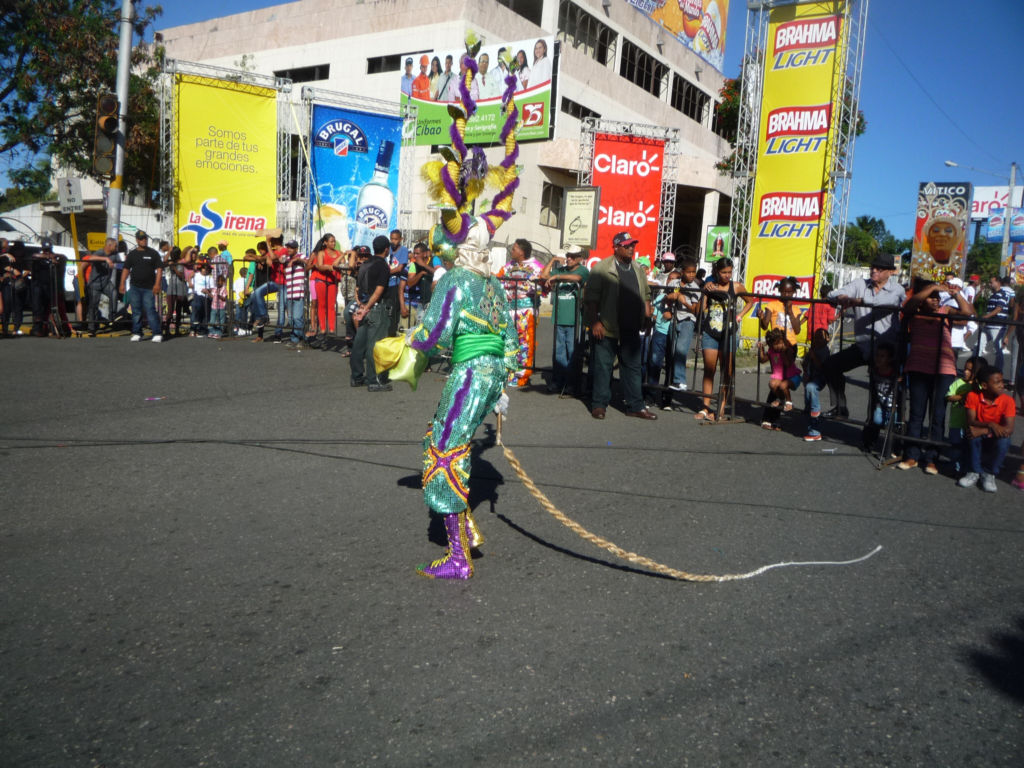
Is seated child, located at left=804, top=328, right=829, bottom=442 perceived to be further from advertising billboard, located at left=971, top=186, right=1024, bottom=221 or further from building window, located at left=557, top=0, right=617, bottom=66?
advertising billboard, located at left=971, top=186, right=1024, bottom=221

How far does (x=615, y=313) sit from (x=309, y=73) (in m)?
31.6

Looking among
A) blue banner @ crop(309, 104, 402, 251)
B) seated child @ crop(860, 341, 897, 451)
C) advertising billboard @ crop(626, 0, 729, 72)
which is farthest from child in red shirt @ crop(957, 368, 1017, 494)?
advertising billboard @ crop(626, 0, 729, 72)

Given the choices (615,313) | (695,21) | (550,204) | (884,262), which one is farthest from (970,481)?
(695,21)

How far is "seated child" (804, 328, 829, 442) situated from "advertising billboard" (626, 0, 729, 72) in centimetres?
3706

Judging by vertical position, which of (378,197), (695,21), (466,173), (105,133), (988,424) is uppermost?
(695,21)

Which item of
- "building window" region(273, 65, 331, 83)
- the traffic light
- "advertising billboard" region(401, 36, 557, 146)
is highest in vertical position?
"building window" region(273, 65, 331, 83)

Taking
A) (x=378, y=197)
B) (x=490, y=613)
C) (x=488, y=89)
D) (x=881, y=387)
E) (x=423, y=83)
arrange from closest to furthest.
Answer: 1. (x=490, y=613)
2. (x=881, y=387)
3. (x=488, y=89)
4. (x=378, y=197)
5. (x=423, y=83)

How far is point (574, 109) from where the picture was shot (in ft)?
115

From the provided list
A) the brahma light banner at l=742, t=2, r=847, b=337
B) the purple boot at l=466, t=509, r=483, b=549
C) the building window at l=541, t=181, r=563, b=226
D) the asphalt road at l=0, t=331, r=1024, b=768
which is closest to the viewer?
the asphalt road at l=0, t=331, r=1024, b=768

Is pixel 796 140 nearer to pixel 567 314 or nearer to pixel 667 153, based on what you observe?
pixel 667 153

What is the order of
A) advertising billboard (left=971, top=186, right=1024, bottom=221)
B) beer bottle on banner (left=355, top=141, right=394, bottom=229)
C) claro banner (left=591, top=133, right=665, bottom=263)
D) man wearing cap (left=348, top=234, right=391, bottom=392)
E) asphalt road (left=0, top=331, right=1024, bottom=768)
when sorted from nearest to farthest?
asphalt road (left=0, top=331, right=1024, bottom=768), man wearing cap (left=348, top=234, right=391, bottom=392), beer bottle on banner (left=355, top=141, right=394, bottom=229), claro banner (left=591, top=133, right=665, bottom=263), advertising billboard (left=971, top=186, right=1024, bottom=221)

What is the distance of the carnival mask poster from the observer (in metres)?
28.0

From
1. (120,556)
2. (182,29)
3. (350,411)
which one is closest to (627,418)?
(350,411)

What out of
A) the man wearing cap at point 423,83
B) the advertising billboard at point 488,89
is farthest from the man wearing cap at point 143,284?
the man wearing cap at point 423,83
